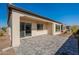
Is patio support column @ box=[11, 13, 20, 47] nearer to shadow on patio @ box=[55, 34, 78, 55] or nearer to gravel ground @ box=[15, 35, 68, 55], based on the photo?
gravel ground @ box=[15, 35, 68, 55]

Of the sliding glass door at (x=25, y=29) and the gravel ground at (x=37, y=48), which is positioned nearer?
the gravel ground at (x=37, y=48)

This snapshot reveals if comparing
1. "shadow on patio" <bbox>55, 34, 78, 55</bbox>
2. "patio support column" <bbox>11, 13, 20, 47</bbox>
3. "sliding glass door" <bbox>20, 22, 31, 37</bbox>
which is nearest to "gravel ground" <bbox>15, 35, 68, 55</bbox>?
"shadow on patio" <bbox>55, 34, 78, 55</bbox>

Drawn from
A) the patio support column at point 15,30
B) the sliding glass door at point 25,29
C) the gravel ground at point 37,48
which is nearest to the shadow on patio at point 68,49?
the gravel ground at point 37,48

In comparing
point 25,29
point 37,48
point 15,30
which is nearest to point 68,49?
point 37,48

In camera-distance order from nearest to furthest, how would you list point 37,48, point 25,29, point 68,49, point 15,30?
1. point 68,49
2. point 37,48
3. point 15,30
4. point 25,29

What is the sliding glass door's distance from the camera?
11.9m

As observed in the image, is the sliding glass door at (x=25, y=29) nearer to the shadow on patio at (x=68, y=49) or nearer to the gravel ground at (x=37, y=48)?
the gravel ground at (x=37, y=48)

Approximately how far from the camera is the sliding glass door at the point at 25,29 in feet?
39.0

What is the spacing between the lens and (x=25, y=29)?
1241 cm

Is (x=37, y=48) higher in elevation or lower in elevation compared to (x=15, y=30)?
lower

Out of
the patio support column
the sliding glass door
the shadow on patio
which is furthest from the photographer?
the sliding glass door

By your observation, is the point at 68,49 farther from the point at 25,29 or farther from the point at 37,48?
the point at 25,29
